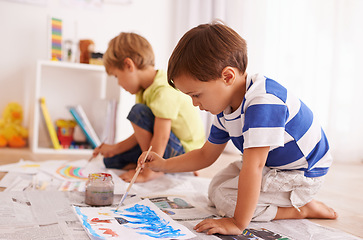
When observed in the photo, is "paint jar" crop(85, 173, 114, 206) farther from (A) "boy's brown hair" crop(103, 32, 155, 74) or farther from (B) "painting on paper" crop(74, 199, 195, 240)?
(A) "boy's brown hair" crop(103, 32, 155, 74)

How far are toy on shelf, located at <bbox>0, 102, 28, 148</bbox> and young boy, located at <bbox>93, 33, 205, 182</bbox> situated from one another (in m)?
0.91

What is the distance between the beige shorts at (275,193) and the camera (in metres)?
1.01

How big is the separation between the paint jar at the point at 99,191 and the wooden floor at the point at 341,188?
1.61 feet

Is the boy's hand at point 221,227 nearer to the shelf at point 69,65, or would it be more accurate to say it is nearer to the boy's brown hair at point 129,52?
the boy's brown hair at point 129,52

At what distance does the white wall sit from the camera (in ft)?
7.51

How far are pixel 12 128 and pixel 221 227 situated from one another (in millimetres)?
1744

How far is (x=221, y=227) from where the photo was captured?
2.84ft

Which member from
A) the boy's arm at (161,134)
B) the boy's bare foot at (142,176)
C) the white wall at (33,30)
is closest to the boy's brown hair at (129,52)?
the boy's arm at (161,134)

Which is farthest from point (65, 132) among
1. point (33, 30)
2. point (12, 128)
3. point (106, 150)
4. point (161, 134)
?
point (161, 134)

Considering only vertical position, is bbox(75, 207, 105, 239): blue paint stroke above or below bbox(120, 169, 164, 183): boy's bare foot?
above

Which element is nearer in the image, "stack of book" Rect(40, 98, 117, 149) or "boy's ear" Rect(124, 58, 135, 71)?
"boy's ear" Rect(124, 58, 135, 71)

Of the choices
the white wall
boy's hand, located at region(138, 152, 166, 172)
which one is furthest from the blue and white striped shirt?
the white wall

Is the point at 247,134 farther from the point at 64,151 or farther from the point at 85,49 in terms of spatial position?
the point at 85,49

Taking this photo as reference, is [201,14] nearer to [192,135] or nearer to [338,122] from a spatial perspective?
[338,122]
